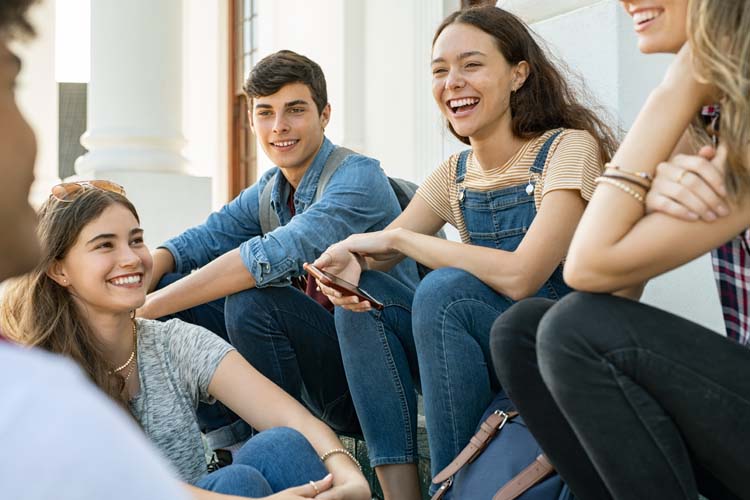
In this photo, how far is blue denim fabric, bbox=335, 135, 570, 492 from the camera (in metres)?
2.61

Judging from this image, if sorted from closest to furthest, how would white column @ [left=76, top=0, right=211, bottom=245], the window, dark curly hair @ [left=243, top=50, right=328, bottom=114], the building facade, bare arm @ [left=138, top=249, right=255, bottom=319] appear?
bare arm @ [left=138, top=249, right=255, bottom=319] → dark curly hair @ [left=243, top=50, right=328, bottom=114] → the building facade → white column @ [left=76, top=0, right=211, bottom=245] → the window

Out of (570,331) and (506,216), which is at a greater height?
(506,216)

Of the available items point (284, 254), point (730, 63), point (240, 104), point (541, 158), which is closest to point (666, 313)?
point (730, 63)

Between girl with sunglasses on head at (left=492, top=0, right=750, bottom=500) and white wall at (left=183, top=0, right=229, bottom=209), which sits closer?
girl with sunglasses on head at (left=492, top=0, right=750, bottom=500)

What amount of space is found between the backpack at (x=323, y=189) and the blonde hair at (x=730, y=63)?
170 centimetres

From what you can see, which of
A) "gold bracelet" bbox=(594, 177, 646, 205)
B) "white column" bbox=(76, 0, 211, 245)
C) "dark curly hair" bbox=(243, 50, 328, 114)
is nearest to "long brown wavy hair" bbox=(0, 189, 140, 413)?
"dark curly hair" bbox=(243, 50, 328, 114)

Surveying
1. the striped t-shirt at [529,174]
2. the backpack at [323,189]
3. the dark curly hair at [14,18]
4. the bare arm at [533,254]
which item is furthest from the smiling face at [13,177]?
the backpack at [323,189]

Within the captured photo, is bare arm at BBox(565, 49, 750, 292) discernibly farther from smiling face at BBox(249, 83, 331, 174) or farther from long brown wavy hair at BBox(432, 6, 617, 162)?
smiling face at BBox(249, 83, 331, 174)

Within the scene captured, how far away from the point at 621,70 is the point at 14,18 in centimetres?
324

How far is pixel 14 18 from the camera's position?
79 centimetres

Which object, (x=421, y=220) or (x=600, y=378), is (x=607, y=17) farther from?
(x=600, y=378)

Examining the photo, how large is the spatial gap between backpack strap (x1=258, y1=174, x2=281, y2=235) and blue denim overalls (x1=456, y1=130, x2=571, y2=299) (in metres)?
0.99

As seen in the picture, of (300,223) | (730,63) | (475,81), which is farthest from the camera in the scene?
(300,223)

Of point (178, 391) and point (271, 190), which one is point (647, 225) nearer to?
point (178, 391)
